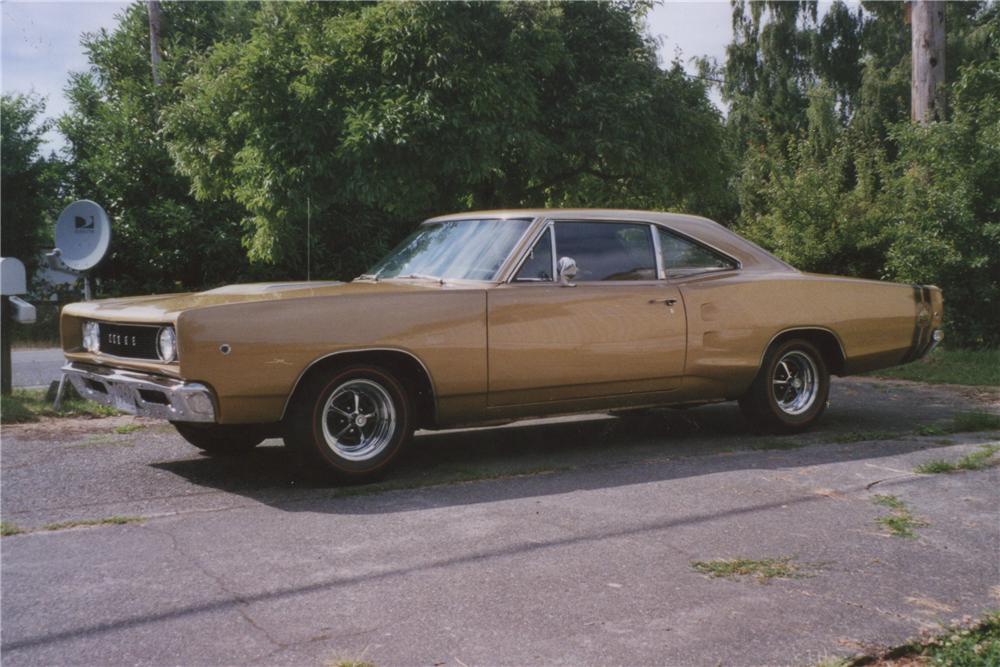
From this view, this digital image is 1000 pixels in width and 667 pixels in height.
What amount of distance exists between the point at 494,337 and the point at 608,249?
1.13m

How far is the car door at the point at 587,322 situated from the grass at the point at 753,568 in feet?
6.63

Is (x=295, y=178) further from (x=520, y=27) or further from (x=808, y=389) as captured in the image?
(x=808, y=389)

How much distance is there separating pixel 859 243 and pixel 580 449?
28.1 ft

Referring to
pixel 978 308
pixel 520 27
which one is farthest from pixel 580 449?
pixel 978 308

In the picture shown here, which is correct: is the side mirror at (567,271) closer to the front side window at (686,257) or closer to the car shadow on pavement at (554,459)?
the front side window at (686,257)

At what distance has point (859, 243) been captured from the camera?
524 inches

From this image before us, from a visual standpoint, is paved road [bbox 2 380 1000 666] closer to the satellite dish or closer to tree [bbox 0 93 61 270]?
the satellite dish

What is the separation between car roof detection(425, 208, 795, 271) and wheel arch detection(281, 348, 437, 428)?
1.25 meters

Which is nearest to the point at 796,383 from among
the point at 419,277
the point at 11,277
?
the point at 419,277

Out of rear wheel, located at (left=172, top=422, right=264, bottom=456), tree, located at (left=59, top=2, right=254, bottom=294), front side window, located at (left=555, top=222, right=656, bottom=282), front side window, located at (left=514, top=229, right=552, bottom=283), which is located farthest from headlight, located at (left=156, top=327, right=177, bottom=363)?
tree, located at (left=59, top=2, right=254, bottom=294)

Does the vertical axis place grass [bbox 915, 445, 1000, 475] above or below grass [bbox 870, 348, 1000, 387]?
below

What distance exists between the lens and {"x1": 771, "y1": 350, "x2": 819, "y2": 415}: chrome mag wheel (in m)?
6.75

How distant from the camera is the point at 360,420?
5.19 metres

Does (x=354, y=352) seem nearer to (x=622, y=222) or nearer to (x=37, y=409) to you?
(x=622, y=222)
